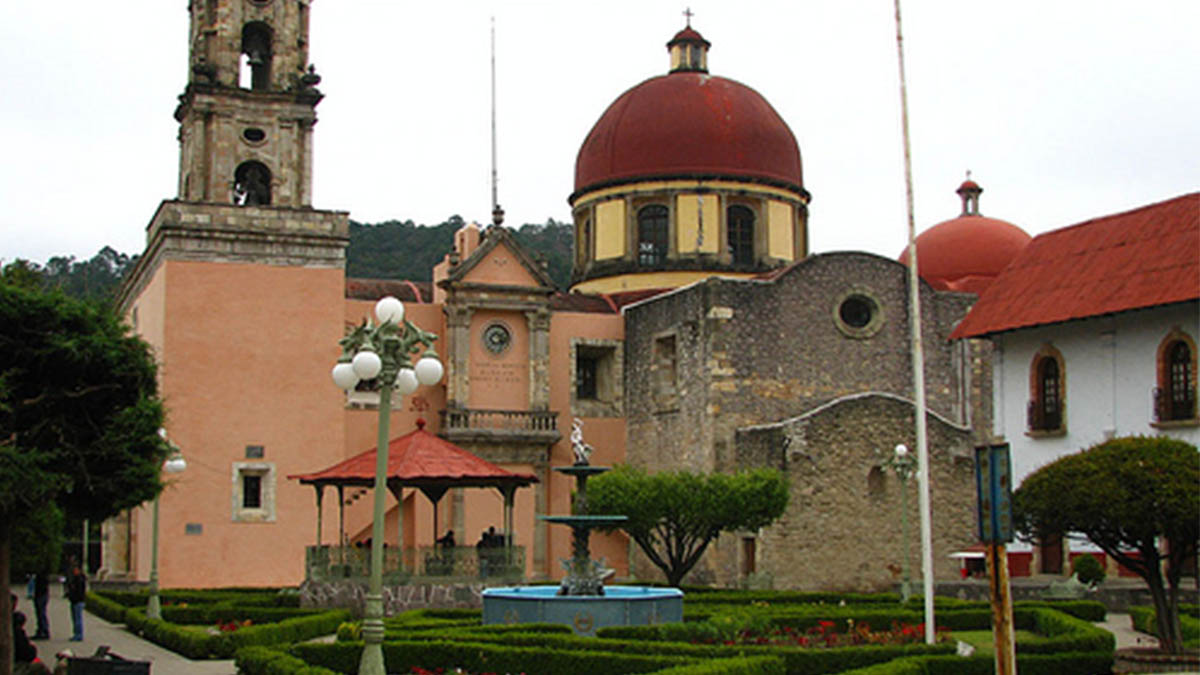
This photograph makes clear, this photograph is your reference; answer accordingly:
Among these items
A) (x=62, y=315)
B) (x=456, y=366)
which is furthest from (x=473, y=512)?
(x=62, y=315)

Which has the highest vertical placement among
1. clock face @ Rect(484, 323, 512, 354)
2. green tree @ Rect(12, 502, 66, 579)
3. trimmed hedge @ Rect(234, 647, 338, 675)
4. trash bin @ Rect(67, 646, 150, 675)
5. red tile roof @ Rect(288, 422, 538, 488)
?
clock face @ Rect(484, 323, 512, 354)

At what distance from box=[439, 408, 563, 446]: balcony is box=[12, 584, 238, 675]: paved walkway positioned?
9.90 meters

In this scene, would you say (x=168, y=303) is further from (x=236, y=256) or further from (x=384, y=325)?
(x=384, y=325)

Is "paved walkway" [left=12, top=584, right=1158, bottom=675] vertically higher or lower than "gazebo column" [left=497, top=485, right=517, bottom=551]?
lower

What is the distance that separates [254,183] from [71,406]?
19.5m

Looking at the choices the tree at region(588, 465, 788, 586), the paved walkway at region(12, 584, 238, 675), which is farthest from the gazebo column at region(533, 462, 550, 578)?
the paved walkway at region(12, 584, 238, 675)

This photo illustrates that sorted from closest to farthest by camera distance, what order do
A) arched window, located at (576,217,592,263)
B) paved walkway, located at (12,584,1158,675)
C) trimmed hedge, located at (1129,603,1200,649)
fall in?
paved walkway, located at (12,584,1158,675)
trimmed hedge, located at (1129,603,1200,649)
arched window, located at (576,217,592,263)

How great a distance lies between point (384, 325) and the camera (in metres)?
13.3

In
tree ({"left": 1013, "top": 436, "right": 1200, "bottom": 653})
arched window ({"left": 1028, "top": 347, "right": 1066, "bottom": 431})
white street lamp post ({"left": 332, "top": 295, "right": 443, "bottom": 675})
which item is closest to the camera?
white street lamp post ({"left": 332, "top": 295, "right": 443, "bottom": 675})

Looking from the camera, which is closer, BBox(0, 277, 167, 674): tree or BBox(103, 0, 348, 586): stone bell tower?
BBox(0, 277, 167, 674): tree

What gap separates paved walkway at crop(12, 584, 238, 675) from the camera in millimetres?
17875

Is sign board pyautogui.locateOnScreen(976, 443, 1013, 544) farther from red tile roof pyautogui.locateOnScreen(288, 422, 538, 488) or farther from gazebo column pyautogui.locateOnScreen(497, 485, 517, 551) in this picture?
gazebo column pyautogui.locateOnScreen(497, 485, 517, 551)

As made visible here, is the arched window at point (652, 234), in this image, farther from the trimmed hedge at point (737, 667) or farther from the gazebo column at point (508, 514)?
the trimmed hedge at point (737, 667)

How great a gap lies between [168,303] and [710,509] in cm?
1326
